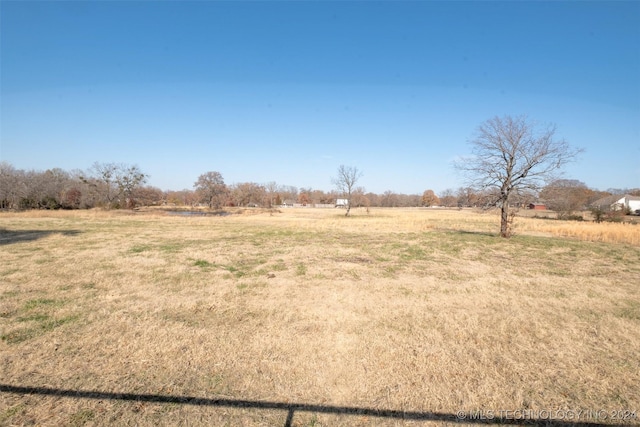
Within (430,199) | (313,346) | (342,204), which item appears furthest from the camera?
(430,199)

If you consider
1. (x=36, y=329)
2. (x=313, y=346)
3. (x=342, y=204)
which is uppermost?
(x=342, y=204)

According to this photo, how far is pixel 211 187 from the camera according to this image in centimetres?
6988

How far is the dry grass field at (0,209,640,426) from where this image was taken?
3293 mm

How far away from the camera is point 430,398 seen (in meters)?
3.50

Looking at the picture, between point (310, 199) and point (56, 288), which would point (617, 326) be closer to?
point (56, 288)

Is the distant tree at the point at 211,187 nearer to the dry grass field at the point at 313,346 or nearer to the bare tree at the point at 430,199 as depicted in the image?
the dry grass field at the point at 313,346

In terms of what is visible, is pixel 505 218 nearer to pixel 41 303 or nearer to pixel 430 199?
pixel 41 303

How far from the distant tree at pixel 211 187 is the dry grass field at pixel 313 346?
2469 inches

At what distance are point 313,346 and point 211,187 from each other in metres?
70.9

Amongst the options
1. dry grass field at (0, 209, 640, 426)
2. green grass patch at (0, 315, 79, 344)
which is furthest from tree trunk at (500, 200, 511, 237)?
green grass patch at (0, 315, 79, 344)

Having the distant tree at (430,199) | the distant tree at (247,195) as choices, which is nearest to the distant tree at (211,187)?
the distant tree at (247,195)

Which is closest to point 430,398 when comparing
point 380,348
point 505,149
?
point 380,348

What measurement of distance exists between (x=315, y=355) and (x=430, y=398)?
1.73m

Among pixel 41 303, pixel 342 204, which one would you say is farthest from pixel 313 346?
pixel 342 204
